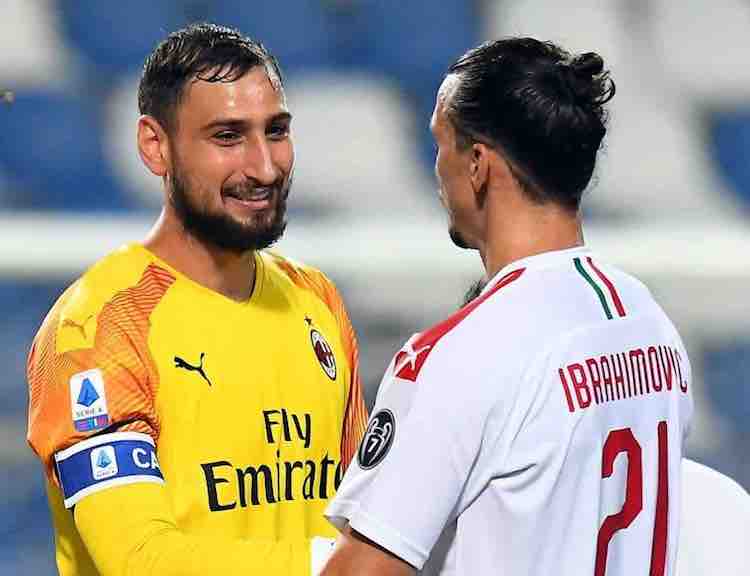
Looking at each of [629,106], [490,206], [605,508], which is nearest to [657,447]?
[605,508]

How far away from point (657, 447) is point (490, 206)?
361 mm

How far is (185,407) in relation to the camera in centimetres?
213

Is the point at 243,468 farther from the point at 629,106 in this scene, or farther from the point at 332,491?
the point at 629,106

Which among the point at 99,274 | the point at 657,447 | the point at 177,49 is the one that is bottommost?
the point at 657,447

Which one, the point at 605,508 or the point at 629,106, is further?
the point at 629,106

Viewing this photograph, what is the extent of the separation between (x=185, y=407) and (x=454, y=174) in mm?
607

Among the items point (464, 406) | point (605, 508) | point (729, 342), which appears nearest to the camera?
point (464, 406)

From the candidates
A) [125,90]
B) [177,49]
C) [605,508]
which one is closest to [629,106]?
[125,90]

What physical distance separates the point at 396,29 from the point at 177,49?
519cm

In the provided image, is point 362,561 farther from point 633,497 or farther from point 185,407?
point 185,407

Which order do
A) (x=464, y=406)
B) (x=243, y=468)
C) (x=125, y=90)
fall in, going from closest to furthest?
(x=464, y=406)
(x=243, y=468)
(x=125, y=90)

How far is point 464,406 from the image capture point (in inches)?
63.2

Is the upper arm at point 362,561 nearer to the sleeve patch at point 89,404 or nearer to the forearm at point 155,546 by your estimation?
the forearm at point 155,546

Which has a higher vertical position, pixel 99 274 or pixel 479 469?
pixel 99 274
